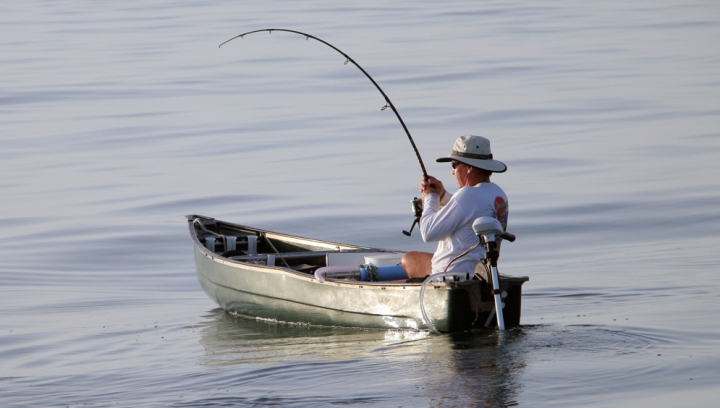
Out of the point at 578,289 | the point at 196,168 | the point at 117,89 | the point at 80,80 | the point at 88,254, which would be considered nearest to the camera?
the point at 578,289

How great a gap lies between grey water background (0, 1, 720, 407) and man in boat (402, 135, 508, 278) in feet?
2.18

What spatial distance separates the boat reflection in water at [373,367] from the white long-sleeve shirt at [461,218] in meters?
0.59

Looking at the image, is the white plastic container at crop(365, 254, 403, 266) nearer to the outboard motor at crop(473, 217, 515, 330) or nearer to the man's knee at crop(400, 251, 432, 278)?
the man's knee at crop(400, 251, 432, 278)

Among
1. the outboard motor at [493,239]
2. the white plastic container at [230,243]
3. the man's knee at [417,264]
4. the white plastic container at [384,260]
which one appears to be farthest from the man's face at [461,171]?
the white plastic container at [230,243]

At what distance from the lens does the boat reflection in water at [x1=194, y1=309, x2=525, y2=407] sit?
716cm

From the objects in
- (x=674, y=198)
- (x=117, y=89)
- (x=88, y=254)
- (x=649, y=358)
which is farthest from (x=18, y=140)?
(x=649, y=358)

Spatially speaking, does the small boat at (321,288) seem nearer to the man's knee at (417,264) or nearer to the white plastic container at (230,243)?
the white plastic container at (230,243)

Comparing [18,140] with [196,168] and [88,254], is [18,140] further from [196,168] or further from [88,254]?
[88,254]

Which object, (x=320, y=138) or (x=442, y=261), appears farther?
(x=320, y=138)

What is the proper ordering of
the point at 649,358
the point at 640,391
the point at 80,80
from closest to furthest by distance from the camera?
the point at 640,391 → the point at 649,358 → the point at 80,80

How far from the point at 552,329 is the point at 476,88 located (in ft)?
58.7

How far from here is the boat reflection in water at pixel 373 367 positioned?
7156 mm

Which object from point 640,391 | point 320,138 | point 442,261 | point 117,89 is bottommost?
point 640,391

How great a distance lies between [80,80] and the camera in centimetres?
3145
